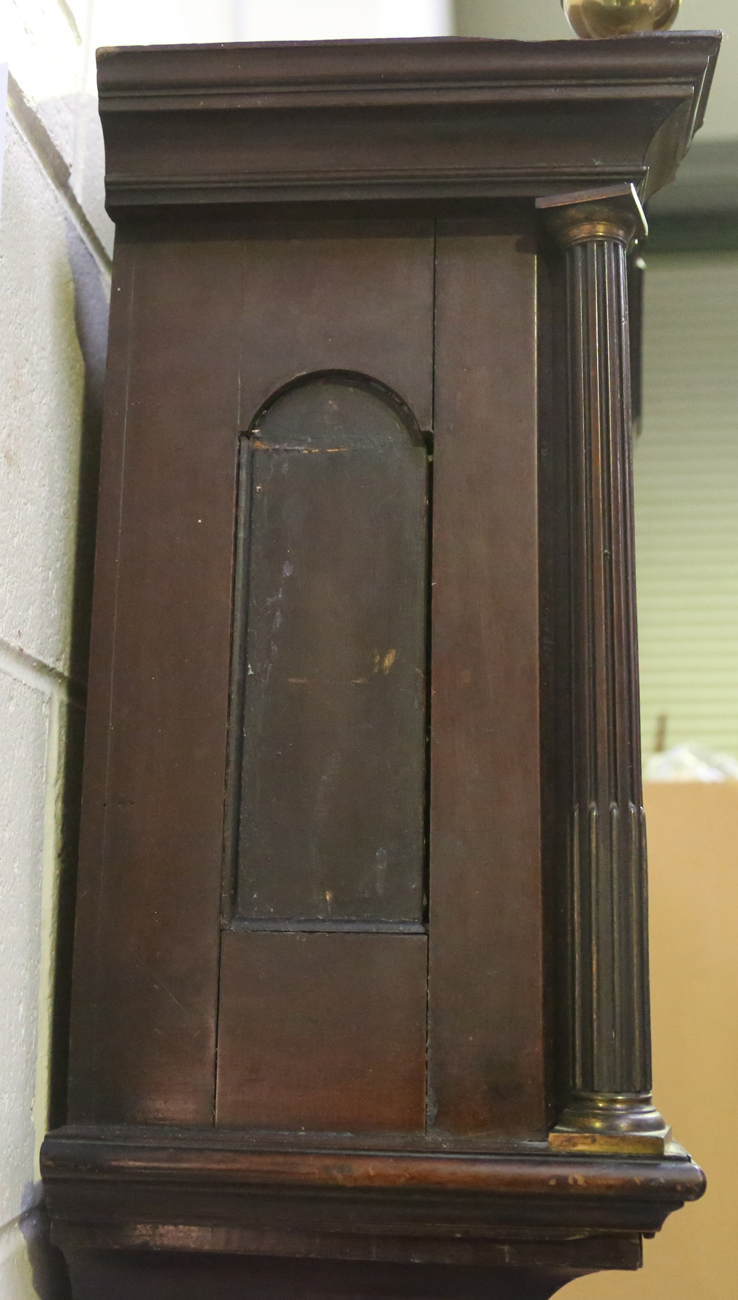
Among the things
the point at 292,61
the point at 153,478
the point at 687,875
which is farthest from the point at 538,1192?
the point at 687,875

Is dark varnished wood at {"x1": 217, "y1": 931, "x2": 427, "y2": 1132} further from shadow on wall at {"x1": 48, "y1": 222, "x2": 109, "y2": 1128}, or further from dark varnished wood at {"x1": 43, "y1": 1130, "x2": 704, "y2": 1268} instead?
shadow on wall at {"x1": 48, "y1": 222, "x2": 109, "y2": 1128}

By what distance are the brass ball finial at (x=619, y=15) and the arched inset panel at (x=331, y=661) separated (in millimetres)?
336

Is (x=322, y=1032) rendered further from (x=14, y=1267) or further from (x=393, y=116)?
(x=393, y=116)

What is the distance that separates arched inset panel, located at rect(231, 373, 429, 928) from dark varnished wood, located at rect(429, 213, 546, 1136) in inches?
0.8

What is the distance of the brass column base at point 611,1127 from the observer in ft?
2.43

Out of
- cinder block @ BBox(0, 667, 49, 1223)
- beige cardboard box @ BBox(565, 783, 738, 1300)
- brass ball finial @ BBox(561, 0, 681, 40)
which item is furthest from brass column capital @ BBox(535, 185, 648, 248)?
beige cardboard box @ BBox(565, 783, 738, 1300)

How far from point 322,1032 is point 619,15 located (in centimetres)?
78

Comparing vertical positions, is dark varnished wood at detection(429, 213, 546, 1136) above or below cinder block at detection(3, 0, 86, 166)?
below

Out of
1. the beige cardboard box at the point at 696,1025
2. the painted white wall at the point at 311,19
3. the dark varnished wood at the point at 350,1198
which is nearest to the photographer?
the dark varnished wood at the point at 350,1198

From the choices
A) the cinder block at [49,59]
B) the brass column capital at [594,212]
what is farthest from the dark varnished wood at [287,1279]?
the cinder block at [49,59]

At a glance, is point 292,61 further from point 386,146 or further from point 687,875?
point 687,875

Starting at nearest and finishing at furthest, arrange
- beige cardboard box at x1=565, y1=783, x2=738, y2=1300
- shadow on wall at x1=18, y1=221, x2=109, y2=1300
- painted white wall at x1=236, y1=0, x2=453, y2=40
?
shadow on wall at x1=18, y1=221, x2=109, y2=1300
painted white wall at x1=236, y1=0, x2=453, y2=40
beige cardboard box at x1=565, y1=783, x2=738, y2=1300

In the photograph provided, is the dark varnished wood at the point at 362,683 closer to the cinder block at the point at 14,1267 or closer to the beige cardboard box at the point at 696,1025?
the cinder block at the point at 14,1267

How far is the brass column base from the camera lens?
741mm
